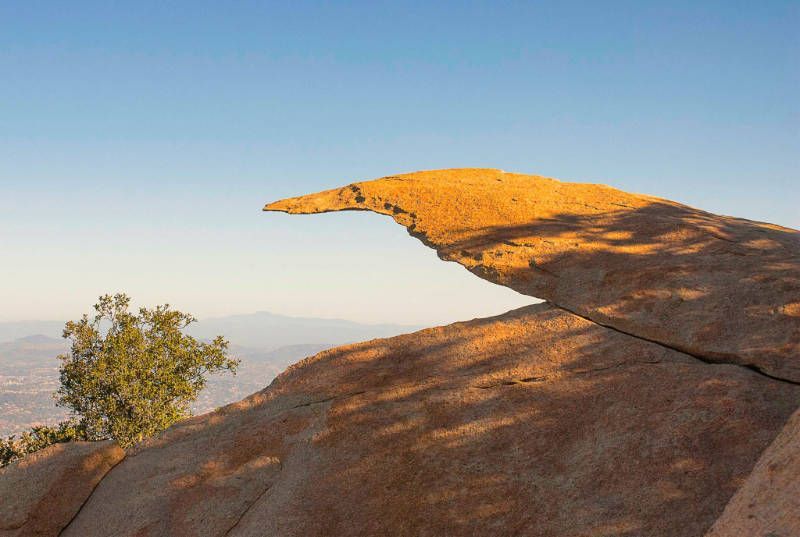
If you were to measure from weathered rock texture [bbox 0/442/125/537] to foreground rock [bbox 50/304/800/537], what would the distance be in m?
0.41

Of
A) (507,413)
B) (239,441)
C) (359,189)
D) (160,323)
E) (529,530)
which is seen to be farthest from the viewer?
(160,323)

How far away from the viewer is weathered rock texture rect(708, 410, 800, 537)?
5770 millimetres

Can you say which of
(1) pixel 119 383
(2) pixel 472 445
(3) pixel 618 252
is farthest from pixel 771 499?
(1) pixel 119 383

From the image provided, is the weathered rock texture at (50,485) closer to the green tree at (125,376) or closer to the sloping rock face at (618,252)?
the sloping rock face at (618,252)

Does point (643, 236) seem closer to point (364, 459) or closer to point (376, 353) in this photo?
point (376, 353)

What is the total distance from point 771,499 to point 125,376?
30546mm

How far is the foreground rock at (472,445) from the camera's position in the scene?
8.31 metres

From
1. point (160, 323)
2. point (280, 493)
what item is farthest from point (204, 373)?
point (280, 493)

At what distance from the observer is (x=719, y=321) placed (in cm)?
1026

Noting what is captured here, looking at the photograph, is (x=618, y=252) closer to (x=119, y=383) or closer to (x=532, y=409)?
(x=532, y=409)

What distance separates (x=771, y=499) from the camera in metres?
6.11

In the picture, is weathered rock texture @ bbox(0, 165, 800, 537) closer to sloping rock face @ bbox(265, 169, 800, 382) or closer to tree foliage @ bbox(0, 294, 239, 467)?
sloping rock face @ bbox(265, 169, 800, 382)

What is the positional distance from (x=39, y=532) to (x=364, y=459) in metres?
6.97

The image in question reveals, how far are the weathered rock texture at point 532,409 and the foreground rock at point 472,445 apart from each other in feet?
0.10
